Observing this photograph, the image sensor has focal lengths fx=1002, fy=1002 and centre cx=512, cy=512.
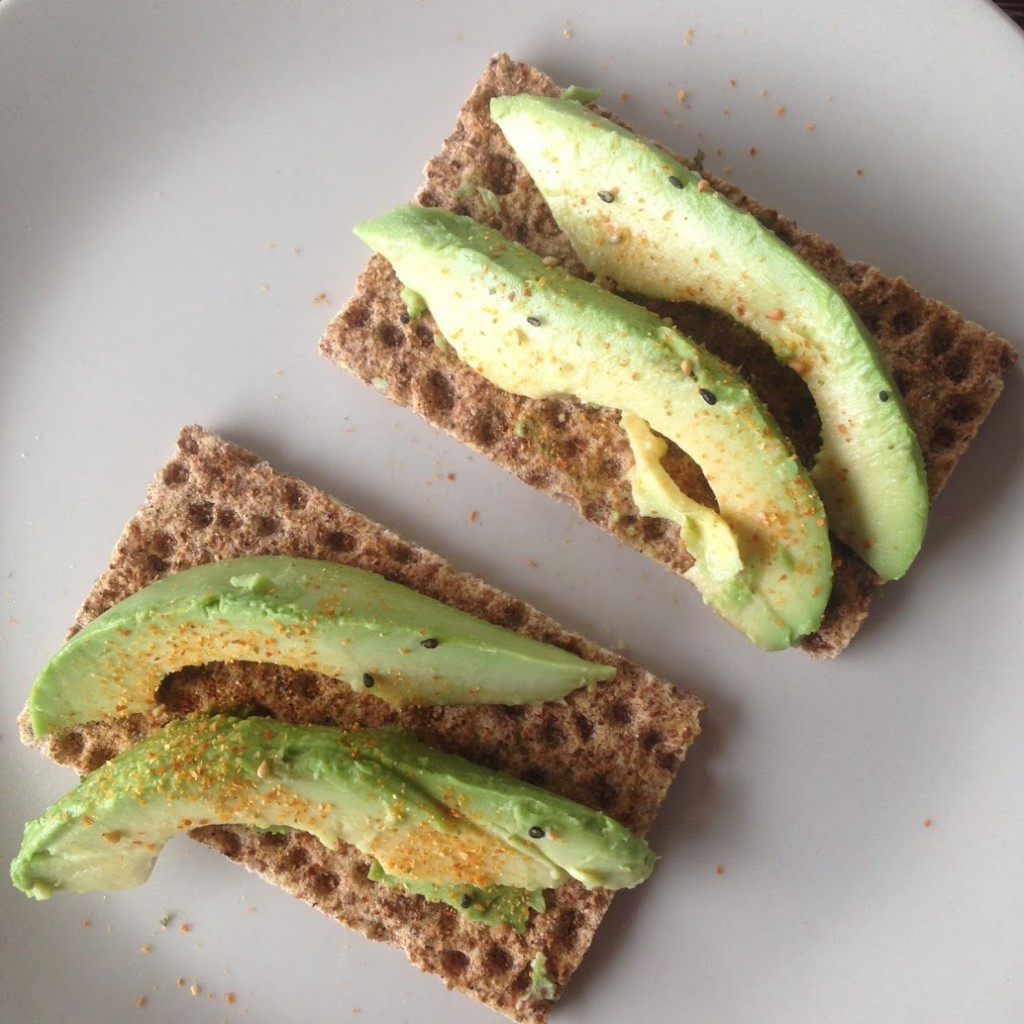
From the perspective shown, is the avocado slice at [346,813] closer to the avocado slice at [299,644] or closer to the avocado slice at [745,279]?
the avocado slice at [299,644]

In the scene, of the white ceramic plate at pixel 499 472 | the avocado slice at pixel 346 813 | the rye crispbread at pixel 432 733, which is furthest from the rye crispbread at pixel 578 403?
the avocado slice at pixel 346 813

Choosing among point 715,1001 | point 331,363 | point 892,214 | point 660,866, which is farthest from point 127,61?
point 715,1001

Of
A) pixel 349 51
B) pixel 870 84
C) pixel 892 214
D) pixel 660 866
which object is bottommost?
pixel 660 866

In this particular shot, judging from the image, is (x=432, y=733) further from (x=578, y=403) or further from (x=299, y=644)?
(x=578, y=403)

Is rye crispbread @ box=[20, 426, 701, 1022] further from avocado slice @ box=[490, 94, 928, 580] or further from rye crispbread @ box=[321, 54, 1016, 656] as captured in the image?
avocado slice @ box=[490, 94, 928, 580]

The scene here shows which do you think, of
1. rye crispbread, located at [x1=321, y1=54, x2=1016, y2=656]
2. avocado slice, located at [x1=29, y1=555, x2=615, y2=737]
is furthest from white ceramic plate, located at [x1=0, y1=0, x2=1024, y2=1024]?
avocado slice, located at [x1=29, y1=555, x2=615, y2=737]

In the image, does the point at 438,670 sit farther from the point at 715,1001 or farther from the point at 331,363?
the point at 715,1001
